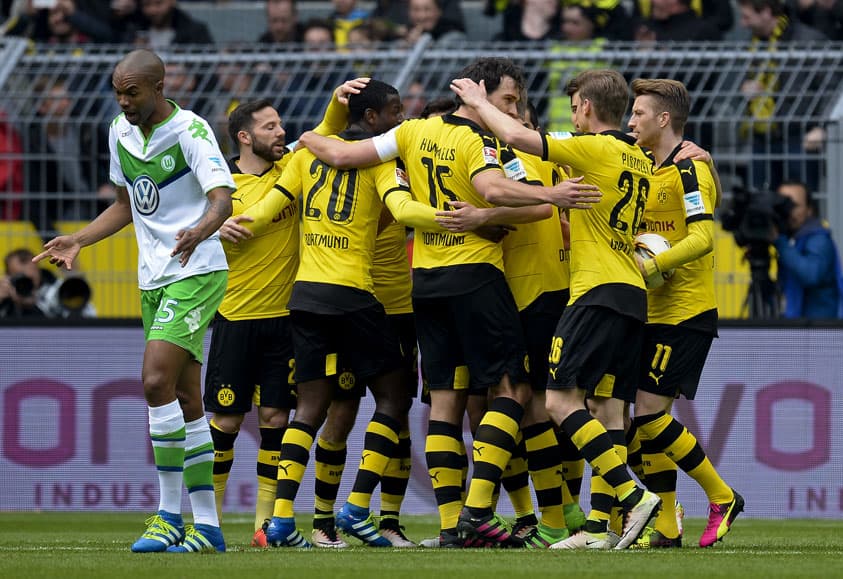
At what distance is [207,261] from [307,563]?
1392 mm

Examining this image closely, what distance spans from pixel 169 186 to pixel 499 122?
4.90 ft

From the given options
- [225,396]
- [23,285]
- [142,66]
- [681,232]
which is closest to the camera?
[142,66]

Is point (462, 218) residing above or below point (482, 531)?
above

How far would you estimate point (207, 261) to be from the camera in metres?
6.80

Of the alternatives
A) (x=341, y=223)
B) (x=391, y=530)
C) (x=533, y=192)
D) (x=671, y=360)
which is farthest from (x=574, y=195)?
(x=391, y=530)

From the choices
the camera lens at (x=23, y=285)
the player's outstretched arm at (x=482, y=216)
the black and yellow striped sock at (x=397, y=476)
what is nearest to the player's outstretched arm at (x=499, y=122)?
the player's outstretched arm at (x=482, y=216)

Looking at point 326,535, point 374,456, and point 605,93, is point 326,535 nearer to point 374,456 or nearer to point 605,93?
point 374,456

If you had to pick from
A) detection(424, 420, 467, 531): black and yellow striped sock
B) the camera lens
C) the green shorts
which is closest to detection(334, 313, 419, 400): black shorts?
detection(424, 420, 467, 531): black and yellow striped sock

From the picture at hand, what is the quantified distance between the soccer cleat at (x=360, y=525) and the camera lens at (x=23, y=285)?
429 cm

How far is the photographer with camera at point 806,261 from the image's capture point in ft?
34.5

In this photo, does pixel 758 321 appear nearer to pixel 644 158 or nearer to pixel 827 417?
pixel 827 417

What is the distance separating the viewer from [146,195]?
6820 millimetres

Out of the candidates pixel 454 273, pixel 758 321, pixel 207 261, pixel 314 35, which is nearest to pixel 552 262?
pixel 454 273

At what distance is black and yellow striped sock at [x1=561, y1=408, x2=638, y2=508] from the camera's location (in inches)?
273
